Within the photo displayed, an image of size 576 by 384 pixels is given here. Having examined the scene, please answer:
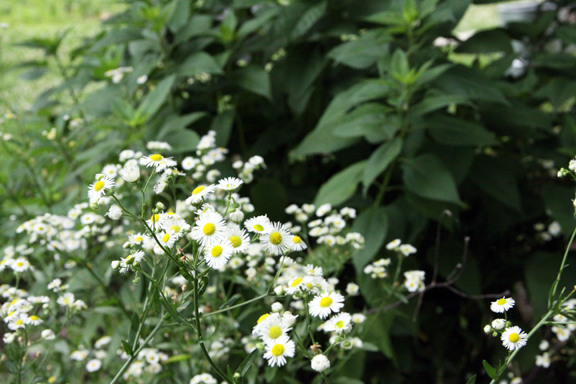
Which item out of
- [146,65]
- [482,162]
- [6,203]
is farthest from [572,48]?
[6,203]

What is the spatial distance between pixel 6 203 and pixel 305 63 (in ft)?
3.64

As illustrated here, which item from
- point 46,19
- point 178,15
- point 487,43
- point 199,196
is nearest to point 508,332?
point 199,196

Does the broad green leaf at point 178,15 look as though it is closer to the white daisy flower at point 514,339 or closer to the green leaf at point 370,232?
the green leaf at point 370,232

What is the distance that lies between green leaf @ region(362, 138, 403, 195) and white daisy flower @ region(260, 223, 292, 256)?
21.1 inches

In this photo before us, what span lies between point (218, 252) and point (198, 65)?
3.17 feet

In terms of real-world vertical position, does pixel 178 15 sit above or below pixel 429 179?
above

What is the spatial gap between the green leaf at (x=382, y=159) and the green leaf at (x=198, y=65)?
483 mm

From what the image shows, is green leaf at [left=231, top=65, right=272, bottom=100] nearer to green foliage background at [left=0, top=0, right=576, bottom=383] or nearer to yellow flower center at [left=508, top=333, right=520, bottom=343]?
green foliage background at [left=0, top=0, right=576, bottom=383]

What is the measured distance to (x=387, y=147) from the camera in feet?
4.40

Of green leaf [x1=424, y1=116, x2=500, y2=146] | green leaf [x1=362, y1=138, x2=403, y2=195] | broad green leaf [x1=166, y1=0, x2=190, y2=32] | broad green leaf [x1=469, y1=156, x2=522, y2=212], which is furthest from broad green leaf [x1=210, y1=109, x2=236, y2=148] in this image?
broad green leaf [x1=469, y1=156, x2=522, y2=212]

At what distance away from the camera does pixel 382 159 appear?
51.4 inches

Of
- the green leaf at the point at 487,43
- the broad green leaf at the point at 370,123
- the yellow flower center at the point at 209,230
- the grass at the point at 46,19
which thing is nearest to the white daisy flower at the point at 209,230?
the yellow flower center at the point at 209,230

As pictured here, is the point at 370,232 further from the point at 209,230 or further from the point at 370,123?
the point at 209,230

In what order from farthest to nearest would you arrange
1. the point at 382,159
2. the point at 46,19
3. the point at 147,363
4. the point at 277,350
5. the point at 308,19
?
1. the point at 46,19
2. the point at 308,19
3. the point at 382,159
4. the point at 147,363
5. the point at 277,350
